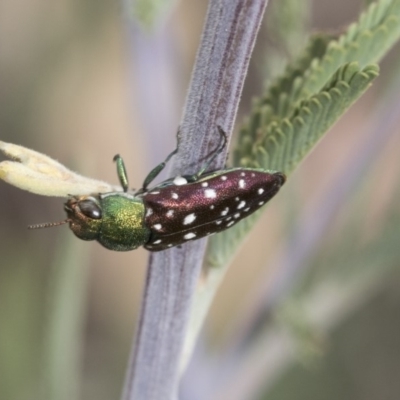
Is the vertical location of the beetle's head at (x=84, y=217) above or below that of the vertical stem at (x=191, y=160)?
above

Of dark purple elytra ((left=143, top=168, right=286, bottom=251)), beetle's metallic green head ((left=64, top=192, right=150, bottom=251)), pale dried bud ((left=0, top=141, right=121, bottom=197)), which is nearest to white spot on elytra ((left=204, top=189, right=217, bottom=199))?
dark purple elytra ((left=143, top=168, right=286, bottom=251))

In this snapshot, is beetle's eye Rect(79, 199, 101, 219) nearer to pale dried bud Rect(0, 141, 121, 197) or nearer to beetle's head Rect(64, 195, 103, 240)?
beetle's head Rect(64, 195, 103, 240)

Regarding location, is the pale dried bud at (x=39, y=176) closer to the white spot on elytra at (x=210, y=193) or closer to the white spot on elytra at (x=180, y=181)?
the white spot on elytra at (x=180, y=181)

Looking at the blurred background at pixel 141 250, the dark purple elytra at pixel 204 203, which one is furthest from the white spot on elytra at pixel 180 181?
the blurred background at pixel 141 250

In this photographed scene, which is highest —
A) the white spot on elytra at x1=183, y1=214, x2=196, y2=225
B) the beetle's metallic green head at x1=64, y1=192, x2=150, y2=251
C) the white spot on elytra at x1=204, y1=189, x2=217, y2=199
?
the beetle's metallic green head at x1=64, y1=192, x2=150, y2=251

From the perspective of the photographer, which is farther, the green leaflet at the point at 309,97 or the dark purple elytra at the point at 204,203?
the dark purple elytra at the point at 204,203

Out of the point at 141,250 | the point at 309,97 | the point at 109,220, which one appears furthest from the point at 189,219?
the point at 141,250

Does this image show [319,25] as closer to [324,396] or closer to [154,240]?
[324,396]

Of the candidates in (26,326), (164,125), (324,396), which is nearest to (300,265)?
(164,125)
